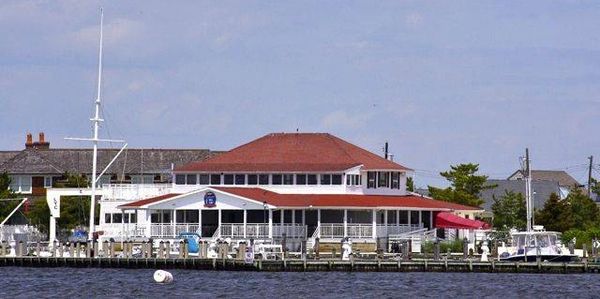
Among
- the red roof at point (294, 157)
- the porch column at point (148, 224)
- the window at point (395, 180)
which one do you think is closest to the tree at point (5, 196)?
the red roof at point (294, 157)

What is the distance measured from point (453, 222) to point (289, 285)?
1011 inches

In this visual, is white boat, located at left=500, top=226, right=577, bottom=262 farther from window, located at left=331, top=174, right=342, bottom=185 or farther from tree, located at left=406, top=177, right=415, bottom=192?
tree, located at left=406, top=177, right=415, bottom=192

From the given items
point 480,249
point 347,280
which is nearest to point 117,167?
point 480,249

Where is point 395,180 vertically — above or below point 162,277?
above

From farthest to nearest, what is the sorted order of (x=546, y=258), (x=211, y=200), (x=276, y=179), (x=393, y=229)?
(x=276, y=179)
(x=393, y=229)
(x=211, y=200)
(x=546, y=258)

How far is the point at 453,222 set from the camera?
10338cm

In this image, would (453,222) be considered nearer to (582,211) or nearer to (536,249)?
(536,249)

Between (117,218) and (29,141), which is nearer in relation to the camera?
(117,218)

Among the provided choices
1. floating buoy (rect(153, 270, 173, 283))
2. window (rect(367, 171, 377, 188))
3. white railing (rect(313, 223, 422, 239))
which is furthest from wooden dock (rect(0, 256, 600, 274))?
window (rect(367, 171, 377, 188))

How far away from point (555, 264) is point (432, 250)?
12.9 meters

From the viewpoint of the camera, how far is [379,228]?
335 ft

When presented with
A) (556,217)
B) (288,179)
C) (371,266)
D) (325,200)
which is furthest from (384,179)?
(371,266)

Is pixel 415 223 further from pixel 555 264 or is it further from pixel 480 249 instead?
pixel 555 264

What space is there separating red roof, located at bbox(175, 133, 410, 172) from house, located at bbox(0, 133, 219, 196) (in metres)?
18.2
